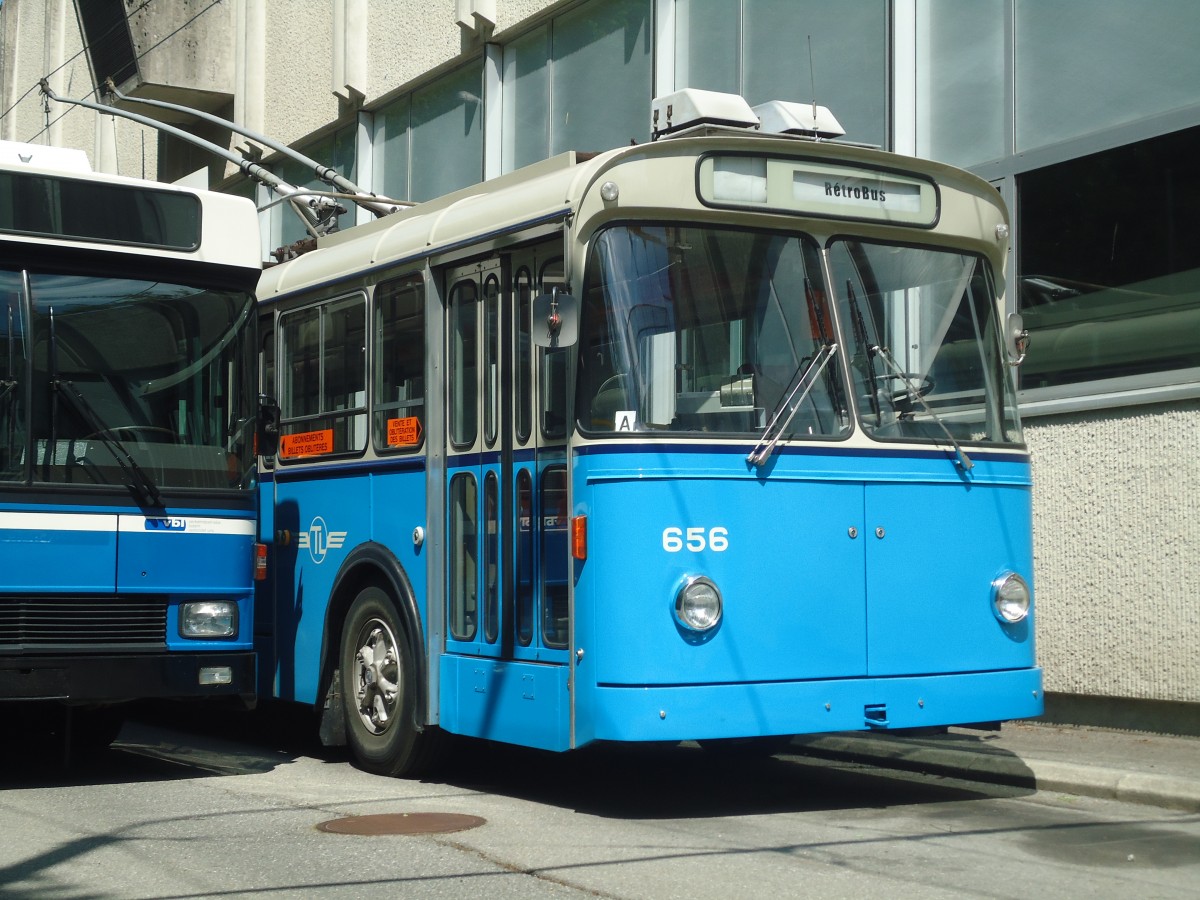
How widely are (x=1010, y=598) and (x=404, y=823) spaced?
313 cm

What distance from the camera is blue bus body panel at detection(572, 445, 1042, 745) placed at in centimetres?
739

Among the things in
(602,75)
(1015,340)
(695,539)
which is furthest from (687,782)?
(602,75)

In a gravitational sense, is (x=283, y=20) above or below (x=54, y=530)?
above

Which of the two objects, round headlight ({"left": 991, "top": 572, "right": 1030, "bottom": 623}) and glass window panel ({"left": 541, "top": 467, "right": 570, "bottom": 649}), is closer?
glass window panel ({"left": 541, "top": 467, "right": 570, "bottom": 649})

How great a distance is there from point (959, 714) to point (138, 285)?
497cm

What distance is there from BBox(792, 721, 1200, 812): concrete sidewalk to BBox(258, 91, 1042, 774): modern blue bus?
31.5 inches

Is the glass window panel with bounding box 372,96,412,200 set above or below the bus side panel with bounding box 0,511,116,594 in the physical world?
above

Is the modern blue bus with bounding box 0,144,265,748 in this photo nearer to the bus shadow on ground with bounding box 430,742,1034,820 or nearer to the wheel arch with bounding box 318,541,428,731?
the wheel arch with bounding box 318,541,428,731

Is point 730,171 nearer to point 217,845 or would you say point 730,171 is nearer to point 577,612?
point 577,612

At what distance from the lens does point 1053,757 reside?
958 cm

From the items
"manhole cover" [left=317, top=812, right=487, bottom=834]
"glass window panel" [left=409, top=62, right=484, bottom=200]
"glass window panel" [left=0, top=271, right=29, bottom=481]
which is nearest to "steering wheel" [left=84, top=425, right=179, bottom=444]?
"glass window panel" [left=0, top=271, right=29, bottom=481]

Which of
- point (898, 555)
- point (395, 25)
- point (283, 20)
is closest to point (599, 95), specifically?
point (395, 25)

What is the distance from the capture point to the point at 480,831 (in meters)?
7.43

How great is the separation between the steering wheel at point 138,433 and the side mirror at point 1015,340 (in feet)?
14.8
